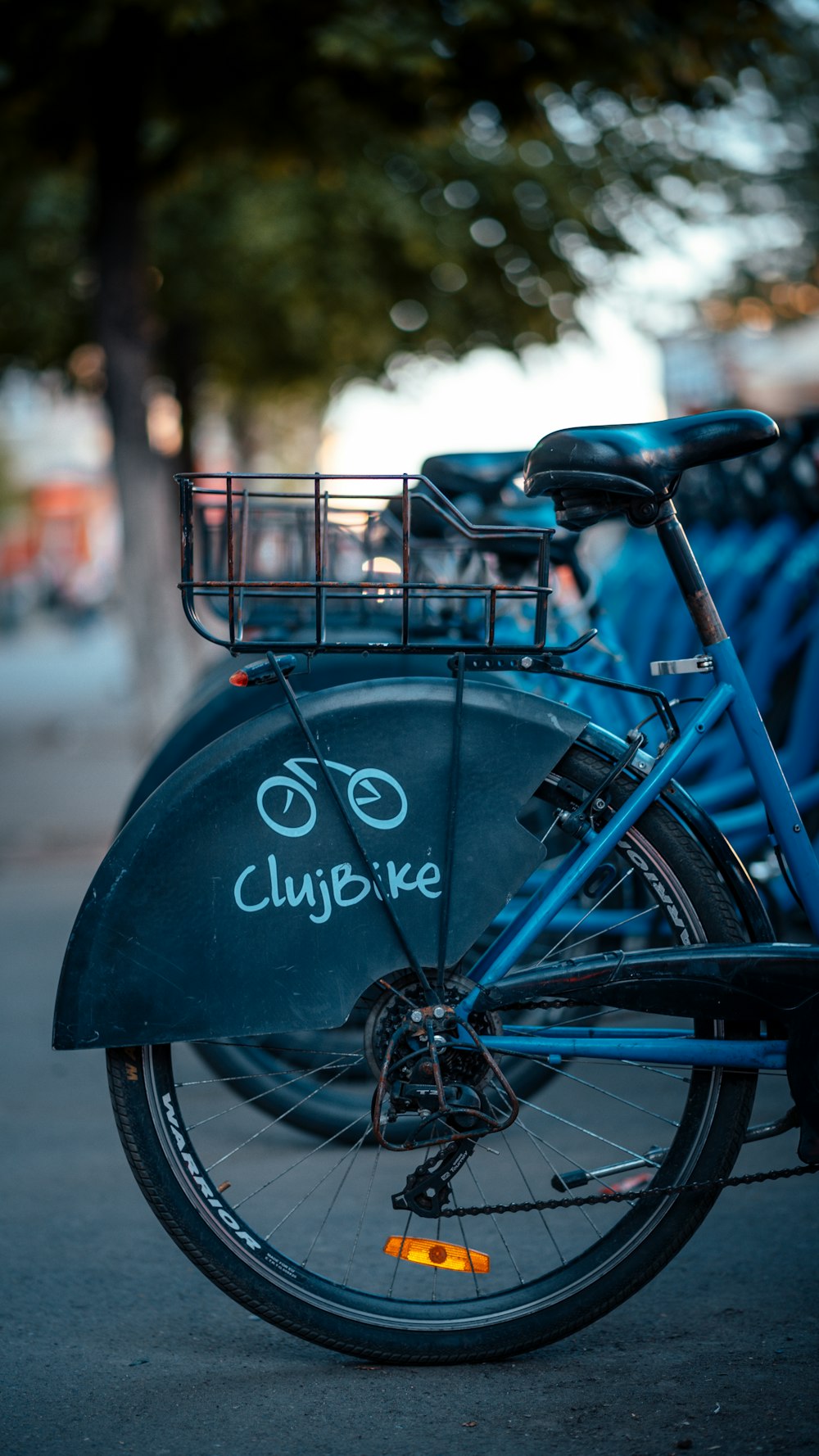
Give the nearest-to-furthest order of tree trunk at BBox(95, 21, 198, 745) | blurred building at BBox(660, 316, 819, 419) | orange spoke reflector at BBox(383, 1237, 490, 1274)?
orange spoke reflector at BBox(383, 1237, 490, 1274)
tree trunk at BBox(95, 21, 198, 745)
blurred building at BBox(660, 316, 819, 419)

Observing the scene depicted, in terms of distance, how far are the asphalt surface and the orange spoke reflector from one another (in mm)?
191

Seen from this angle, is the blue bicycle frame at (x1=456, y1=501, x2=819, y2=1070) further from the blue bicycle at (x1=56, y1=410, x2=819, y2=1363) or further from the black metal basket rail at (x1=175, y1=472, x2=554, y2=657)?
the black metal basket rail at (x1=175, y1=472, x2=554, y2=657)

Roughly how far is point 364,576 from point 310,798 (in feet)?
4.62

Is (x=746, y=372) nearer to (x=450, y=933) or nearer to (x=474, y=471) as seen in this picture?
(x=474, y=471)

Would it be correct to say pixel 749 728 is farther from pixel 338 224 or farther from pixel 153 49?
pixel 338 224

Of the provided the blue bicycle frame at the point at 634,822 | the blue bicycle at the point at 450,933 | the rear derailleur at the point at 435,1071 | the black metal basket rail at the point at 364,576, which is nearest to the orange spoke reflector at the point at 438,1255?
the blue bicycle at the point at 450,933

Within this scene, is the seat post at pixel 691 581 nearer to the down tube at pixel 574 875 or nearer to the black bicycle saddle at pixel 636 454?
the black bicycle saddle at pixel 636 454

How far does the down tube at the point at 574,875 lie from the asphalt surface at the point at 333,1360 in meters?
0.64

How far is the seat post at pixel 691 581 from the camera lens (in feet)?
8.18

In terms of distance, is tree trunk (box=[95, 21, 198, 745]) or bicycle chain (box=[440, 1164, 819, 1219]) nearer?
bicycle chain (box=[440, 1164, 819, 1219])

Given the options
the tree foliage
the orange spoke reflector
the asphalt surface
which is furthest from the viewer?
the tree foliage

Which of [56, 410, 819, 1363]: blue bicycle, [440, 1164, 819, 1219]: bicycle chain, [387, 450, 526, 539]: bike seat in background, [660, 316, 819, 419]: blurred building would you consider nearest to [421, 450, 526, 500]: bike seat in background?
[387, 450, 526, 539]: bike seat in background

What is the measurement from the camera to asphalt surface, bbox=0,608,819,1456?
7.59 ft

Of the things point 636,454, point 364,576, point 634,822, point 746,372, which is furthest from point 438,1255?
point 746,372
